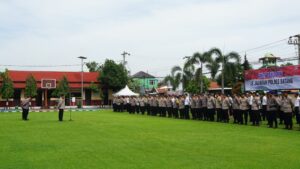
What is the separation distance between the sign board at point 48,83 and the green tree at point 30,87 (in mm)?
962

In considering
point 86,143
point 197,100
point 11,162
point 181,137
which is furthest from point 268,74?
point 11,162

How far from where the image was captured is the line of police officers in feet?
66.3

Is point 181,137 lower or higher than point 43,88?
lower

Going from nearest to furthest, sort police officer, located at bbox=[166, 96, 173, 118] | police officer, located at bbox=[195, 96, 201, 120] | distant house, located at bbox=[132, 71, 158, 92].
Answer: police officer, located at bbox=[195, 96, 201, 120] < police officer, located at bbox=[166, 96, 173, 118] < distant house, located at bbox=[132, 71, 158, 92]

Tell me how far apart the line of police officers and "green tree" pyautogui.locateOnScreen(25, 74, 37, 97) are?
1904 centimetres

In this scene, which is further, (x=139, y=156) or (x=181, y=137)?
(x=181, y=137)

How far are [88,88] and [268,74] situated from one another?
36.0m

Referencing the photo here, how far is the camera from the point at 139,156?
1055cm

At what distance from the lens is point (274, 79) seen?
23422 millimetres

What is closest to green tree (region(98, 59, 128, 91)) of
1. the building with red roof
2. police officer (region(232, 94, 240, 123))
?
the building with red roof

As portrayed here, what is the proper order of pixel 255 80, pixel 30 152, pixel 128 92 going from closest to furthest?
pixel 30 152
pixel 255 80
pixel 128 92

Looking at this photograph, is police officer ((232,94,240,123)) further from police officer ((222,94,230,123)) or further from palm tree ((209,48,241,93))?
palm tree ((209,48,241,93))

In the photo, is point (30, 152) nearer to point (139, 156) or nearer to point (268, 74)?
point (139, 156)

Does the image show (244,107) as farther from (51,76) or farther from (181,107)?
(51,76)
